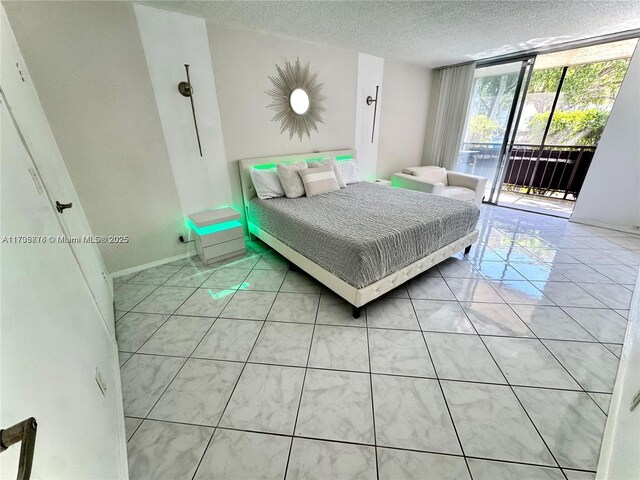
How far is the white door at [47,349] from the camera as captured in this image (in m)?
0.65

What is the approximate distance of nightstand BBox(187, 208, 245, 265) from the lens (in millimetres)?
2680

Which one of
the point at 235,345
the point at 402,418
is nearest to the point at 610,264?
the point at 402,418

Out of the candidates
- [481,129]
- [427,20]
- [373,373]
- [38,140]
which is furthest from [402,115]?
[38,140]

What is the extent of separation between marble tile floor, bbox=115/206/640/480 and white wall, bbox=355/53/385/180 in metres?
2.41

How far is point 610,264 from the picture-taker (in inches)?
107

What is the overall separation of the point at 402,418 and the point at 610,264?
3.07 metres

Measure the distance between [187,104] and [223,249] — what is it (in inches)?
59.3

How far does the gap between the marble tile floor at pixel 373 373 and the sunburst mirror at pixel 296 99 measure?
198 centimetres

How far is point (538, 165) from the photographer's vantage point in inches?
206

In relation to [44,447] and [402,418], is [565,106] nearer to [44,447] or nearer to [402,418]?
[402,418]

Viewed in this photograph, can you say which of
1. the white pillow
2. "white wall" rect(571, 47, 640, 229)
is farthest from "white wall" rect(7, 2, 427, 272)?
"white wall" rect(571, 47, 640, 229)

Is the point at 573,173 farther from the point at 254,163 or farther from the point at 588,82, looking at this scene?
the point at 254,163

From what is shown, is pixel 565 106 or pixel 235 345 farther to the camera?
pixel 565 106

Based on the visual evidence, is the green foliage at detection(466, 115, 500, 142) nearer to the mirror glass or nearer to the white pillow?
the white pillow
